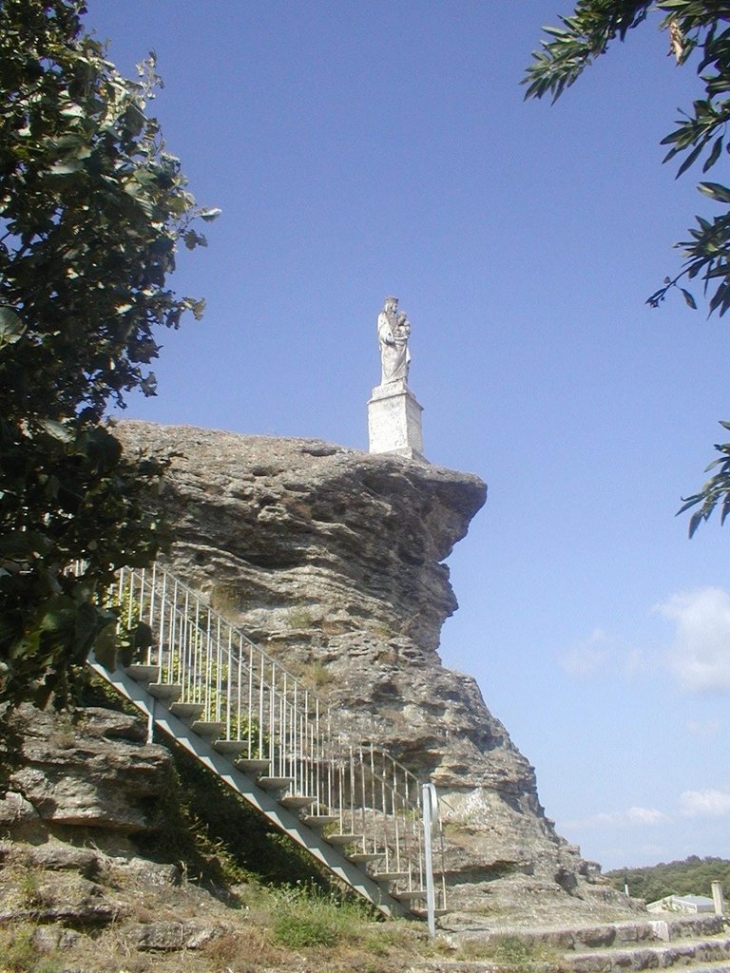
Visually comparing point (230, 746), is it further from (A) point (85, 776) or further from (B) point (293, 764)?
(A) point (85, 776)

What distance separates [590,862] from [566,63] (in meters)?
11.5

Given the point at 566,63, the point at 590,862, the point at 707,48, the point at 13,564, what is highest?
the point at 566,63

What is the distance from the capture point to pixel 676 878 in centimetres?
5416

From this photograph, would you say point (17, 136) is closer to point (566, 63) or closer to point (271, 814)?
point (566, 63)

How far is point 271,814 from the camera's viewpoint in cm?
1059

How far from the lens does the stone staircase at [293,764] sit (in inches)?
415

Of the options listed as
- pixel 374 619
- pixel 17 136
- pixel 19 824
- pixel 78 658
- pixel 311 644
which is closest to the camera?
pixel 78 658

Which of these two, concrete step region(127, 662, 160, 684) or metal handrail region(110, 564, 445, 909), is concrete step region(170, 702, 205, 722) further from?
concrete step region(127, 662, 160, 684)

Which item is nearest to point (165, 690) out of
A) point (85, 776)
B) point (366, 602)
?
point (85, 776)

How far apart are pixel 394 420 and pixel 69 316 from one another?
1665 centimetres

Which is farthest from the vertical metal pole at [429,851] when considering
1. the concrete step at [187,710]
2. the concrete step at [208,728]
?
the concrete step at [187,710]

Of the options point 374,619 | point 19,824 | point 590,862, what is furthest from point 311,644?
point 19,824

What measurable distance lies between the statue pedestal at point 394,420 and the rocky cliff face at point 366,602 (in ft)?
14.0

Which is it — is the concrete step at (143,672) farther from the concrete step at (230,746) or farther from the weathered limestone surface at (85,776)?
the concrete step at (230,746)
